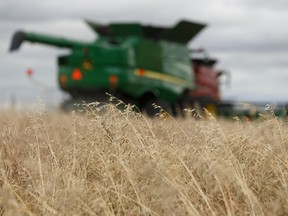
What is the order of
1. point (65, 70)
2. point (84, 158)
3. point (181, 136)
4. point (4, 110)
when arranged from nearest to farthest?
point (84, 158)
point (181, 136)
point (4, 110)
point (65, 70)

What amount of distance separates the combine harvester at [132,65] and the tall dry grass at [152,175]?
11.3 m

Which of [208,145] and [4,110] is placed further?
[4,110]

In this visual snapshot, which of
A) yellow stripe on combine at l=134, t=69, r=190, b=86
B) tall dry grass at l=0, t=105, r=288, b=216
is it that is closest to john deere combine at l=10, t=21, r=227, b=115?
yellow stripe on combine at l=134, t=69, r=190, b=86

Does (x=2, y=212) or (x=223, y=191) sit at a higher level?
(x=223, y=191)

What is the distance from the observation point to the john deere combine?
53.6 feet

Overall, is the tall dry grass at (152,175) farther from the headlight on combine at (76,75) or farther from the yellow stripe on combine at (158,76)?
the yellow stripe on combine at (158,76)

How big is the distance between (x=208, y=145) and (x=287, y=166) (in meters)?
0.67

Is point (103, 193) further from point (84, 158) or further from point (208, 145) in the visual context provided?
point (208, 145)

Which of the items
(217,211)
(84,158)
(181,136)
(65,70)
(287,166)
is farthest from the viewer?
(65,70)

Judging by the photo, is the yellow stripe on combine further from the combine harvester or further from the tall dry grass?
the tall dry grass

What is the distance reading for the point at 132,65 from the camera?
54.3 feet

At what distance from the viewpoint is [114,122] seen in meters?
4.63

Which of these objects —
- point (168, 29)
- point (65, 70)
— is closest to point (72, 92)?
point (65, 70)

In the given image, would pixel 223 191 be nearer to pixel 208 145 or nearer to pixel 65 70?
pixel 208 145
